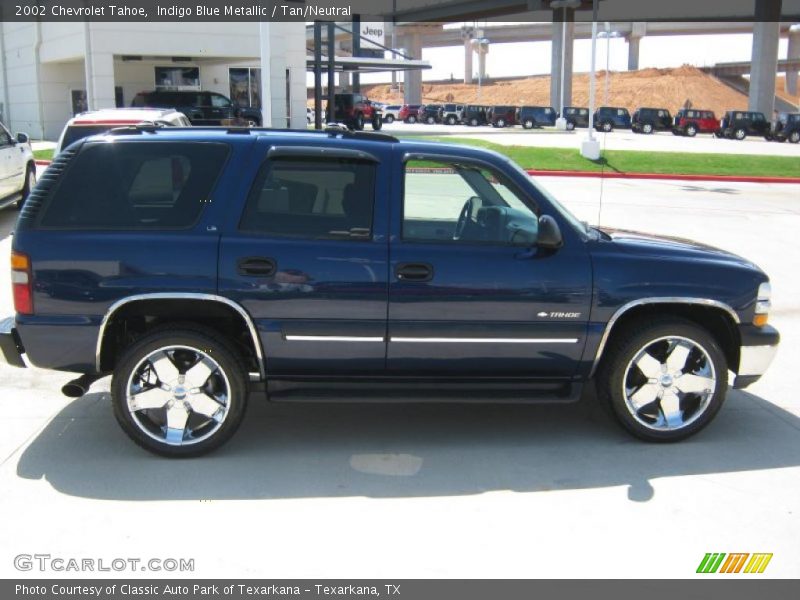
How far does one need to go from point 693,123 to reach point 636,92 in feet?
196

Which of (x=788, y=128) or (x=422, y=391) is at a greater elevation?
(x=788, y=128)

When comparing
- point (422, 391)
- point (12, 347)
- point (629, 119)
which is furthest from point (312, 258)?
point (629, 119)

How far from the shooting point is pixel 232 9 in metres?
32.6

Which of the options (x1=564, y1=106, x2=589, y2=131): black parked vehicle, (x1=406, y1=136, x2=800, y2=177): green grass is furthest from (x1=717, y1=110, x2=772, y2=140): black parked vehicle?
(x1=406, y1=136, x2=800, y2=177): green grass

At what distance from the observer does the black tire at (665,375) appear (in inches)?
A: 198

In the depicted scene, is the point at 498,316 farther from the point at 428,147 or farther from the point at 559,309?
the point at 428,147

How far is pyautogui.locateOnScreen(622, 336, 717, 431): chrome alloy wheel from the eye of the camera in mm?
5090

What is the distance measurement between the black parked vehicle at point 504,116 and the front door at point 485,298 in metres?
61.6

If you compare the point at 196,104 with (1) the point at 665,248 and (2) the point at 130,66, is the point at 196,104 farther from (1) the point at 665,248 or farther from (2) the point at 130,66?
(1) the point at 665,248

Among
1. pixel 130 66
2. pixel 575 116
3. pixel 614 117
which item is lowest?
pixel 614 117

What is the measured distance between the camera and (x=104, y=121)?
1161 centimetres

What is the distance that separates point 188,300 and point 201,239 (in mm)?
356

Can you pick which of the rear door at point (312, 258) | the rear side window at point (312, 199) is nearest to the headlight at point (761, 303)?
the rear door at point (312, 258)

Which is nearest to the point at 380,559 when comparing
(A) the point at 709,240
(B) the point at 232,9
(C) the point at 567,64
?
(A) the point at 709,240
